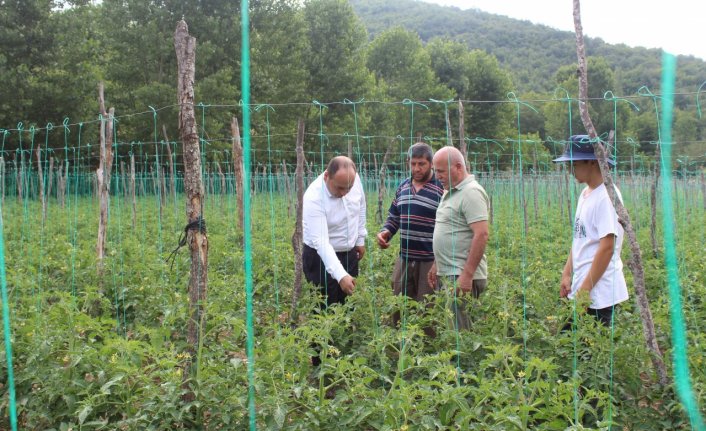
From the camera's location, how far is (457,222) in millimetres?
3680

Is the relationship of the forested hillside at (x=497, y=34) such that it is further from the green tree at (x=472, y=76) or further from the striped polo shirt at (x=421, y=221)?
the striped polo shirt at (x=421, y=221)

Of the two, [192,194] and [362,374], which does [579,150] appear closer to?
[362,374]

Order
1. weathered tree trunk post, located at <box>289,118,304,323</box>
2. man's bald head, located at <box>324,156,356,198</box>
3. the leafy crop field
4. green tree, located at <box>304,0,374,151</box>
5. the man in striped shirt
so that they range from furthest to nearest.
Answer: green tree, located at <box>304,0,374,151</box>, weathered tree trunk post, located at <box>289,118,304,323</box>, the man in striped shirt, man's bald head, located at <box>324,156,356,198</box>, the leafy crop field

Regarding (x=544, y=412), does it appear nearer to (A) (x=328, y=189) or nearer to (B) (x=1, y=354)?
(A) (x=328, y=189)

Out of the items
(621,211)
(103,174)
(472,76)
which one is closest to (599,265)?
(621,211)

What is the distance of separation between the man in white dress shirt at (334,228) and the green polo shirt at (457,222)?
2.02 ft

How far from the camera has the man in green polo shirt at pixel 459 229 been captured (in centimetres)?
354

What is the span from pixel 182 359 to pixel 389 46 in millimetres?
36871

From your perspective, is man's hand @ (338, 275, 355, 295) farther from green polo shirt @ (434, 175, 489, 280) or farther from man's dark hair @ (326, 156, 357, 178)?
man's dark hair @ (326, 156, 357, 178)

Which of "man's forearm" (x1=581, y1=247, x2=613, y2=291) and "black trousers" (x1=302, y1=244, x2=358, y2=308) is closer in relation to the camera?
"man's forearm" (x1=581, y1=247, x2=613, y2=291)

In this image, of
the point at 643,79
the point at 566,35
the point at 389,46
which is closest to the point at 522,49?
the point at 566,35

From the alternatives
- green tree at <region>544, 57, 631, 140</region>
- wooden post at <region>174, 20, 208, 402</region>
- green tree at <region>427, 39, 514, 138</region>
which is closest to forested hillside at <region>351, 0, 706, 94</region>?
green tree at <region>544, 57, 631, 140</region>

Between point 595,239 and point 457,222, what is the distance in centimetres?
82

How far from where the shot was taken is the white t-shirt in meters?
3.13
